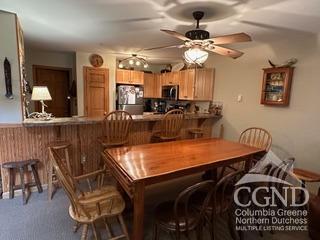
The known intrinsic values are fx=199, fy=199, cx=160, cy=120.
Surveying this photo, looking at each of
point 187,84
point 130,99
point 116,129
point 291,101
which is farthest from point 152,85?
point 291,101

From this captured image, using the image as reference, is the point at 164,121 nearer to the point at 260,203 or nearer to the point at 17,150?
the point at 260,203

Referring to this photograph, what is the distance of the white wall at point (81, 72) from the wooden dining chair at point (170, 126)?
2.27 metres

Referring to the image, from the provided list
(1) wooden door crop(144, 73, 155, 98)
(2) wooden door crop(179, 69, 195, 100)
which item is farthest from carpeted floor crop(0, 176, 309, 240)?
(1) wooden door crop(144, 73, 155, 98)

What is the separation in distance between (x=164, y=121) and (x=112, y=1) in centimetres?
187

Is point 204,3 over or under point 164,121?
over

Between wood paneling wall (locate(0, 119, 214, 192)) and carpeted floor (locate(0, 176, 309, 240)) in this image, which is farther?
wood paneling wall (locate(0, 119, 214, 192))

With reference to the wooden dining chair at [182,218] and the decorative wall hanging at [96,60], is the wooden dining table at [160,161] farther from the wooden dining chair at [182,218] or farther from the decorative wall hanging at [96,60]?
the decorative wall hanging at [96,60]

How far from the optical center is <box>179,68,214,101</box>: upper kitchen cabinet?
447 cm

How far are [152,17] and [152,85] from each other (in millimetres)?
3574

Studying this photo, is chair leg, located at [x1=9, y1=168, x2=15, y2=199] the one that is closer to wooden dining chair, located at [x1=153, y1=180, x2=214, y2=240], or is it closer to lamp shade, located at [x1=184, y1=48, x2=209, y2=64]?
wooden dining chair, located at [x1=153, y1=180, x2=214, y2=240]

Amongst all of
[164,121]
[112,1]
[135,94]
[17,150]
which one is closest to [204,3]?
[112,1]

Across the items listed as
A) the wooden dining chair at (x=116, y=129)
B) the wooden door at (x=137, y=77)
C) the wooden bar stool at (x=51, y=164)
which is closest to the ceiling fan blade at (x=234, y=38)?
the wooden dining chair at (x=116, y=129)

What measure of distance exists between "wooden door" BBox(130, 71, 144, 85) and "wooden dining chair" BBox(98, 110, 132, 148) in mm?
2663

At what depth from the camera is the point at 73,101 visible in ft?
16.9
